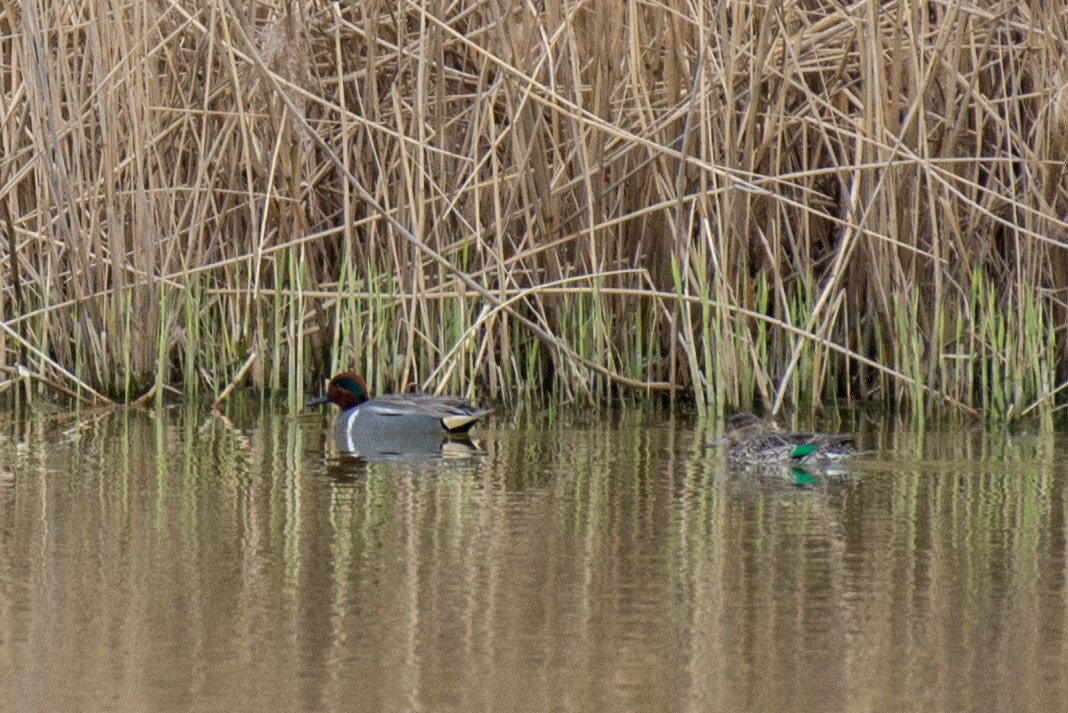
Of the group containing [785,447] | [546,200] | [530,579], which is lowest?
[530,579]

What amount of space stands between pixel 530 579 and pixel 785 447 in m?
2.10

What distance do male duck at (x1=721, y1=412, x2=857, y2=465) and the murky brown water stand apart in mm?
122

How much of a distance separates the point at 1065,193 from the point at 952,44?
79 centimetres

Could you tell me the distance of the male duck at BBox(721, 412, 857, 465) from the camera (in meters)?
6.80

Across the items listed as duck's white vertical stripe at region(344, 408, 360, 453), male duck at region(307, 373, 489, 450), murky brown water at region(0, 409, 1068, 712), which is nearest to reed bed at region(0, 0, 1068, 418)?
male duck at region(307, 373, 489, 450)

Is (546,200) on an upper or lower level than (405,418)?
upper

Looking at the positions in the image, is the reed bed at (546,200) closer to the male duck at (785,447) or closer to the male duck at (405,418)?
the male duck at (405,418)

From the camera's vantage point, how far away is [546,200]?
28.5 ft

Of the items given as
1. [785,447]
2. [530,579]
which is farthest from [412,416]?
[530,579]

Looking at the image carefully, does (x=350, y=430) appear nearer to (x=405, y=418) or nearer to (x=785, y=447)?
(x=405, y=418)

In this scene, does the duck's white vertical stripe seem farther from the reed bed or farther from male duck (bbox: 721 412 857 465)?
male duck (bbox: 721 412 857 465)

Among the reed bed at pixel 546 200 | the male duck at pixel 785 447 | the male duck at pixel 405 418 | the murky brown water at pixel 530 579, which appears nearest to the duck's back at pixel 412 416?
the male duck at pixel 405 418

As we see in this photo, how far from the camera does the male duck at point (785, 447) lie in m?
6.80

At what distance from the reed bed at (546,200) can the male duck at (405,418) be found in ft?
1.88
